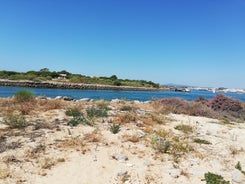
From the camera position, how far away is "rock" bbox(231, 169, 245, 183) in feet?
18.2

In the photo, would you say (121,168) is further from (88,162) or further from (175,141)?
(175,141)

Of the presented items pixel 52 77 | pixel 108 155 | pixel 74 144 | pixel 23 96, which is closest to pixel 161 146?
pixel 108 155

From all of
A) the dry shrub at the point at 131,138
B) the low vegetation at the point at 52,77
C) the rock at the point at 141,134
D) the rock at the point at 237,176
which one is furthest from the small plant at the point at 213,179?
the low vegetation at the point at 52,77

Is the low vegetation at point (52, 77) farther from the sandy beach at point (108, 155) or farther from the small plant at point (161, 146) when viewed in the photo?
the small plant at point (161, 146)

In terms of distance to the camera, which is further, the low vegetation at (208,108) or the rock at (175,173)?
the low vegetation at (208,108)

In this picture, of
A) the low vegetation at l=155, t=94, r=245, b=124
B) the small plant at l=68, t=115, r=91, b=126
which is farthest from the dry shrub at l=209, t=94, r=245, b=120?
the small plant at l=68, t=115, r=91, b=126

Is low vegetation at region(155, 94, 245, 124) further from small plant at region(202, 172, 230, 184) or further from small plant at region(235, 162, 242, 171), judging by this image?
small plant at region(202, 172, 230, 184)

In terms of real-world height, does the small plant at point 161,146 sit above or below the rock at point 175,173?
above

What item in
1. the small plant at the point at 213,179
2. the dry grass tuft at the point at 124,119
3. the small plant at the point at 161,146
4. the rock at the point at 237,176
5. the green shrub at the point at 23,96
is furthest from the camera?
the green shrub at the point at 23,96

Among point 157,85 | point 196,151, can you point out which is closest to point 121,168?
point 196,151

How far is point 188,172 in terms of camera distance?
589 centimetres

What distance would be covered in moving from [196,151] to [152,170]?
230 cm

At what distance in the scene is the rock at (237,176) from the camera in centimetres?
555

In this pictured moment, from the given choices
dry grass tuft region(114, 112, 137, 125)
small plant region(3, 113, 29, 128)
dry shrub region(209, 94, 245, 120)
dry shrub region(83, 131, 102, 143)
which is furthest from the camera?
dry shrub region(209, 94, 245, 120)
